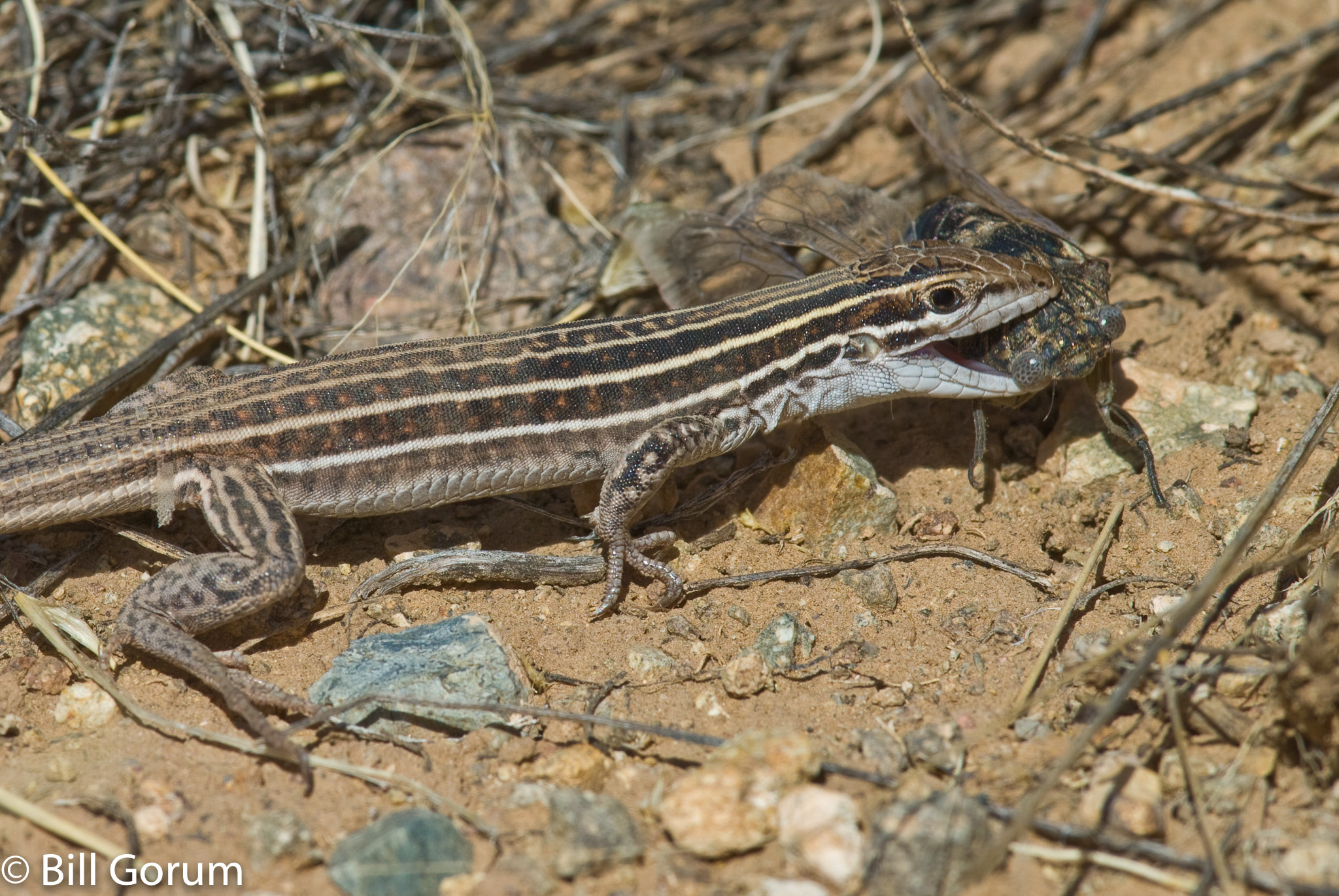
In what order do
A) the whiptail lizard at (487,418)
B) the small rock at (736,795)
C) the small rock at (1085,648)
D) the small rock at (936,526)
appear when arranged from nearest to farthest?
the small rock at (736,795), the small rock at (1085,648), the whiptail lizard at (487,418), the small rock at (936,526)

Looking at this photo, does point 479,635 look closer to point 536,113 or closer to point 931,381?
point 931,381

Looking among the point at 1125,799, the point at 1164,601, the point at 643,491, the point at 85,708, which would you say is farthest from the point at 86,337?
the point at 1164,601

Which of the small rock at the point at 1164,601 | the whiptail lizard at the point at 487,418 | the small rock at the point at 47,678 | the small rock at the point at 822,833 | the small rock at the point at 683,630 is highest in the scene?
the whiptail lizard at the point at 487,418

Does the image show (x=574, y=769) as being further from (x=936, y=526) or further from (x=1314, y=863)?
(x=1314, y=863)

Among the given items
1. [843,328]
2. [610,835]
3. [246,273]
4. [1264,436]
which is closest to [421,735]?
[610,835]

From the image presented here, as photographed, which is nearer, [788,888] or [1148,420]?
[788,888]

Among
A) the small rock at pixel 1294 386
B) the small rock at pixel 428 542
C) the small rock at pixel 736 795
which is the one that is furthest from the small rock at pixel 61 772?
the small rock at pixel 1294 386

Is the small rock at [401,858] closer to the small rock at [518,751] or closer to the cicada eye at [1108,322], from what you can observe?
the small rock at [518,751]
